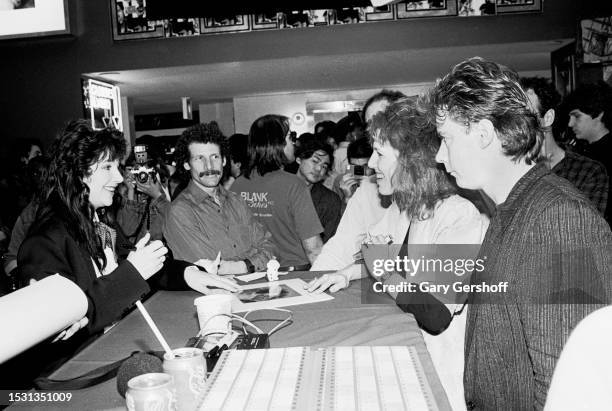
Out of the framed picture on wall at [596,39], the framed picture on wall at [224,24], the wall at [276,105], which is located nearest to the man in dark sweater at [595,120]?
the framed picture on wall at [596,39]

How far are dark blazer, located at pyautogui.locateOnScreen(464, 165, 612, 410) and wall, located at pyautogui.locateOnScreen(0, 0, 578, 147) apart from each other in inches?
219

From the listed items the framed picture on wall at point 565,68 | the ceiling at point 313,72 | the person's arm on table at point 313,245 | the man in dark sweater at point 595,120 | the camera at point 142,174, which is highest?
the ceiling at point 313,72

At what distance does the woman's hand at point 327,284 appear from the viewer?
2057 mm

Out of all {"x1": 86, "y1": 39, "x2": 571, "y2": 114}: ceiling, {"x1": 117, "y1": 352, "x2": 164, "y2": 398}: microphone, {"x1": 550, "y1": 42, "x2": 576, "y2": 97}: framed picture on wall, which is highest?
{"x1": 86, "y1": 39, "x2": 571, "y2": 114}: ceiling

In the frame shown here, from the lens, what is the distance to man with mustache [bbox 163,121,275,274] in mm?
2729

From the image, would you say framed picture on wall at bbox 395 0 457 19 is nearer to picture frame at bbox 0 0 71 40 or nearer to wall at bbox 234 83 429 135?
picture frame at bbox 0 0 71 40

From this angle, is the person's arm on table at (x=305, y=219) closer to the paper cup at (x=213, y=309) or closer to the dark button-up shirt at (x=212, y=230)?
the dark button-up shirt at (x=212, y=230)

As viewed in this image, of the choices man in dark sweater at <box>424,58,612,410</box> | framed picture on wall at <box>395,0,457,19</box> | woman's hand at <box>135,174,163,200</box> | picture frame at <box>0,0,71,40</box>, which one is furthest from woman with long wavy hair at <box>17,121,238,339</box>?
framed picture on wall at <box>395,0,457,19</box>

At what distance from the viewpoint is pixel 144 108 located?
41.4ft

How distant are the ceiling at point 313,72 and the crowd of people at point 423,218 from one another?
11.5 ft

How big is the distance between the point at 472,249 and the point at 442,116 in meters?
0.51

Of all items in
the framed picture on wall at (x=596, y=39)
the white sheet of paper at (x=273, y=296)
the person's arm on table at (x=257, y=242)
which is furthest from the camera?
the framed picture on wall at (x=596, y=39)

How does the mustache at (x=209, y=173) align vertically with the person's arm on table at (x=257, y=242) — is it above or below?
above

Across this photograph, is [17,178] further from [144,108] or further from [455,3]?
[144,108]
